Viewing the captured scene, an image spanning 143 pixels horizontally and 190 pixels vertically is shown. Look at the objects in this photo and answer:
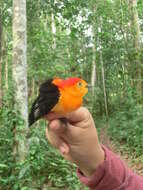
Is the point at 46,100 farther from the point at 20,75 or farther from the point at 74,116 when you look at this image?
the point at 20,75

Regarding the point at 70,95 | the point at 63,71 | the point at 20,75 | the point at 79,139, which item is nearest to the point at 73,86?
the point at 70,95

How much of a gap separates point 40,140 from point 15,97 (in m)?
0.75

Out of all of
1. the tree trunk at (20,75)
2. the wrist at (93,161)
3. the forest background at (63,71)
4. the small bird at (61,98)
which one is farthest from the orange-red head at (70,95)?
the tree trunk at (20,75)

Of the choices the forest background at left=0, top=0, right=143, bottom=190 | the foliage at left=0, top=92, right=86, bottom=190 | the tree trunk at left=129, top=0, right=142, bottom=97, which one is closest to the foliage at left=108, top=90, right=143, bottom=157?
the forest background at left=0, top=0, right=143, bottom=190

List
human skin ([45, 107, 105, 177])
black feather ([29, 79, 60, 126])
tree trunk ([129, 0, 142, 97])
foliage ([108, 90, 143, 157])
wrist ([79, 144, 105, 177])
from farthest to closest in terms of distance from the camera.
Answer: tree trunk ([129, 0, 142, 97]) < foliage ([108, 90, 143, 157]) < wrist ([79, 144, 105, 177]) < human skin ([45, 107, 105, 177]) < black feather ([29, 79, 60, 126])

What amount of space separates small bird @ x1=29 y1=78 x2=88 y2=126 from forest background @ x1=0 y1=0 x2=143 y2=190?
3.20 metres

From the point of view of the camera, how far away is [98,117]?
12.3 m

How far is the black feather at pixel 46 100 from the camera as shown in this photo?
111cm

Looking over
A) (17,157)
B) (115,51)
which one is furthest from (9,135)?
(115,51)

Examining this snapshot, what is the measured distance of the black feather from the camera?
3.64ft

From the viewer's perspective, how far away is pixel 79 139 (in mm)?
1271

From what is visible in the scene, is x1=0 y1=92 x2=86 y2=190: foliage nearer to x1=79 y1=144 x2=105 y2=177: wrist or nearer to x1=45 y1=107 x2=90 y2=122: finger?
x1=79 y1=144 x2=105 y2=177: wrist

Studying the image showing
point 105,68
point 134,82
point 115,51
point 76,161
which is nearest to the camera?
point 76,161

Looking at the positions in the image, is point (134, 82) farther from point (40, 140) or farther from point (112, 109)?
point (40, 140)
